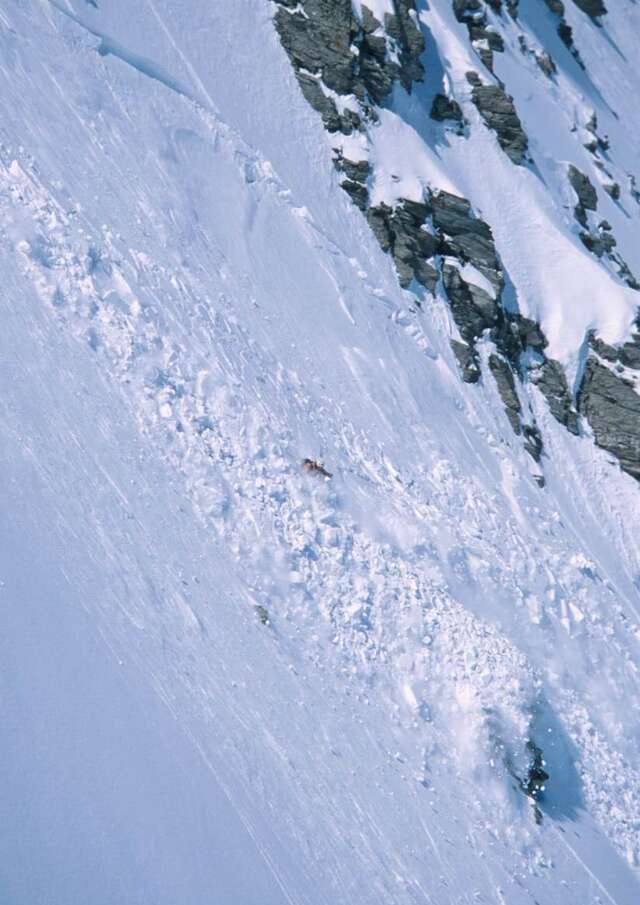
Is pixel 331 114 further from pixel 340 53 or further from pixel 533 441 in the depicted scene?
pixel 533 441

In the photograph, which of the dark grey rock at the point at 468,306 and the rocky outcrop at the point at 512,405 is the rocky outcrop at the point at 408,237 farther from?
the rocky outcrop at the point at 512,405

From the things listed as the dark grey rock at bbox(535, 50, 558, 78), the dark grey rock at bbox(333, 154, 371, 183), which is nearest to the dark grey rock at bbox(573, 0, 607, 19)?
the dark grey rock at bbox(535, 50, 558, 78)

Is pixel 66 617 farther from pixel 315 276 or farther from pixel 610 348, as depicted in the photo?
pixel 610 348

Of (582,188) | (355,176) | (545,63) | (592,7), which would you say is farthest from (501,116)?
(592,7)

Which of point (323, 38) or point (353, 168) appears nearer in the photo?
point (353, 168)

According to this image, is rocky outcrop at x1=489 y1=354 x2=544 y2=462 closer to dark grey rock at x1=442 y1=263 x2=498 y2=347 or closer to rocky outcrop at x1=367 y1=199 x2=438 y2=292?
dark grey rock at x1=442 y1=263 x2=498 y2=347

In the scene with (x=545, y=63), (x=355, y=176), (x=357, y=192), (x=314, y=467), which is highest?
(x=545, y=63)
